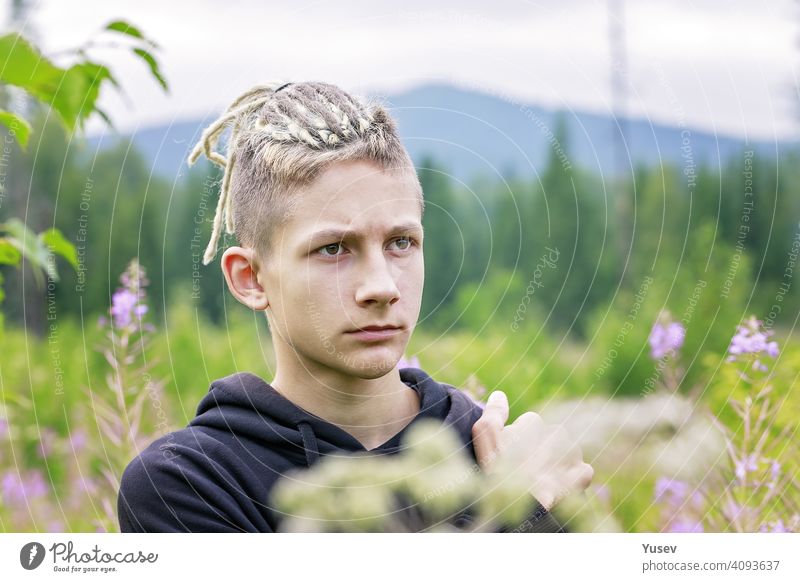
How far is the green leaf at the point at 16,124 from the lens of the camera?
1.10 metres

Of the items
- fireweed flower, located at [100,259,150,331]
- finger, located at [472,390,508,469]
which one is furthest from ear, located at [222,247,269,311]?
fireweed flower, located at [100,259,150,331]

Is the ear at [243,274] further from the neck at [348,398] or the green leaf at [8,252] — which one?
the green leaf at [8,252]

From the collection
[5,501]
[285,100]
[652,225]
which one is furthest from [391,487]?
[652,225]

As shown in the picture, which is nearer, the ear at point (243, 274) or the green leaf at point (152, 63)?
the green leaf at point (152, 63)

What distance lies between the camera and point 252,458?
120cm

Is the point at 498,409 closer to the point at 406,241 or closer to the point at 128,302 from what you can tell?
the point at 406,241

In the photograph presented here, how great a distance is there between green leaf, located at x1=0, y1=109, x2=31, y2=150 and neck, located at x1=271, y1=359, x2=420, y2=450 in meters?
0.43

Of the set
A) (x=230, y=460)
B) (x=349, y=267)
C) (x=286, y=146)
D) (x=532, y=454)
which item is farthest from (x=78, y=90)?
(x=532, y=454)

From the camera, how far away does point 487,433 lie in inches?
48.9

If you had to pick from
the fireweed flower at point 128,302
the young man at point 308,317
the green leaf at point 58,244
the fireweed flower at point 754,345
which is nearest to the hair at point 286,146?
the young man at point 308,317

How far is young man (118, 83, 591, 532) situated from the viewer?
1.16 m

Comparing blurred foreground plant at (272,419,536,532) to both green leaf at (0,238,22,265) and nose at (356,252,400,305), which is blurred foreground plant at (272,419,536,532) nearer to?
nose at (356,252,400,305)
